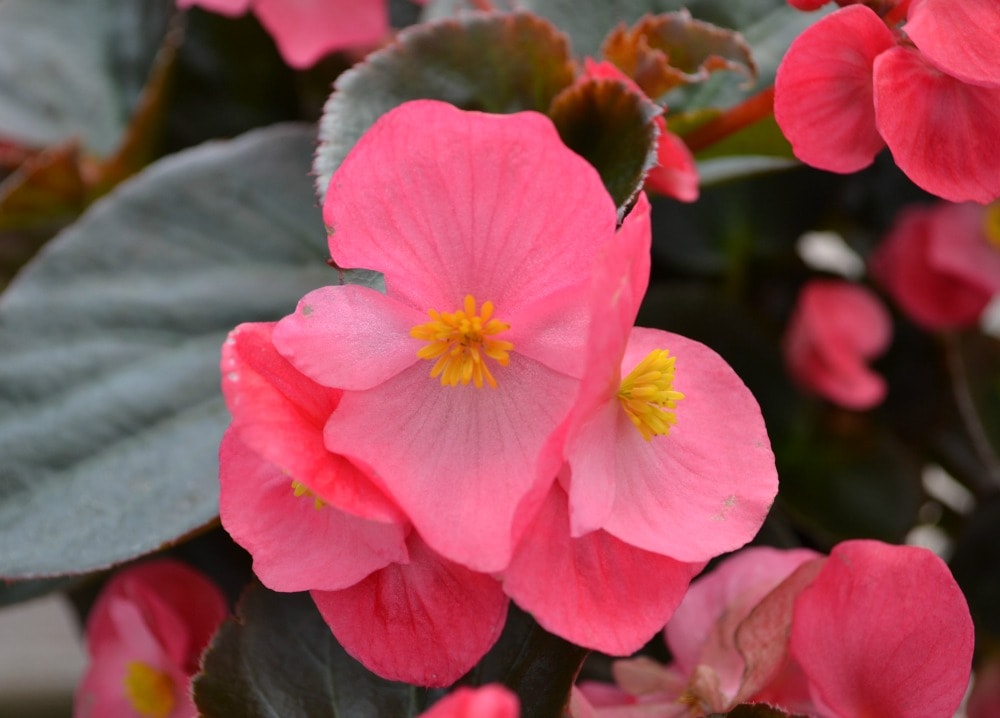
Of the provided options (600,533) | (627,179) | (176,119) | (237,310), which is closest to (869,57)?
(627,179)

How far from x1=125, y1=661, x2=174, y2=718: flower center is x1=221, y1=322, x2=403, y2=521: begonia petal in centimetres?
25

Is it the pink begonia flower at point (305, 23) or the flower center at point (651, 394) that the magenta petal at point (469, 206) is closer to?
the flower center at point (651, 394)

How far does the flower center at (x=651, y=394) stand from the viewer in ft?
1.09

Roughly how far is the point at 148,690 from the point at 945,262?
0.55 metres

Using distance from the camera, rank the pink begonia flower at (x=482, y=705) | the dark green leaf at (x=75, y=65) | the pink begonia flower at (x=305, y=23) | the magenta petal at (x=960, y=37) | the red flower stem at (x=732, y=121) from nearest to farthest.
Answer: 1. the pink begonia flower at (x=482, y=705)
2. the magenta petal at (x=960, y=37)
3. the red flower stem at (x=732, y=121)
4. the pink begonia flower at (x=305, y=23)
5. the dark green leaf at (x=75, y=65)

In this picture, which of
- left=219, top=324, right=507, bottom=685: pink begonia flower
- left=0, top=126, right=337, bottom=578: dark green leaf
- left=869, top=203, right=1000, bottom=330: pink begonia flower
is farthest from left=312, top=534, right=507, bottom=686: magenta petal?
left=869, top=203, right=1000, bottom=330: pink begonia flower

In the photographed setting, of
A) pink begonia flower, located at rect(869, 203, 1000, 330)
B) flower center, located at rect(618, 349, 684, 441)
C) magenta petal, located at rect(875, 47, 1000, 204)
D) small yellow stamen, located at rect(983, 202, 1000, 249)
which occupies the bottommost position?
pink begonia flower, located at rect(869, 203, 1000, 330)

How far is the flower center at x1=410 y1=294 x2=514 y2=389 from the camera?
0.33 m

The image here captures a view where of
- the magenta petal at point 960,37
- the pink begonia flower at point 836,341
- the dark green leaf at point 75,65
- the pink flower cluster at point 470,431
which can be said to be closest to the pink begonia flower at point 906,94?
the magenta petal at point 960,37

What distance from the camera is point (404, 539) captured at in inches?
12.6

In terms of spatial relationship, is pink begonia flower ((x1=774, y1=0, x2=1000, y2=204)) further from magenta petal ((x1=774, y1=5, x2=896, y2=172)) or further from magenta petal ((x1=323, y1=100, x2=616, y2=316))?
magenta petal ((x1=323, y1=100, x2=616, y2=316))

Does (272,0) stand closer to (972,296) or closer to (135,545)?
(135,545)

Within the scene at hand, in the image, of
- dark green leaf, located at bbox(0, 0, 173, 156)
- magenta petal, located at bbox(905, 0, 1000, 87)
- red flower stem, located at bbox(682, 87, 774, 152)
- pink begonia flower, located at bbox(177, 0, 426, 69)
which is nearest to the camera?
magenta petal, located at bbox(905, 0, 1000, 87)

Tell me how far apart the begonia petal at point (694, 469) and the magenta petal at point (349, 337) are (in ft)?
0.25
